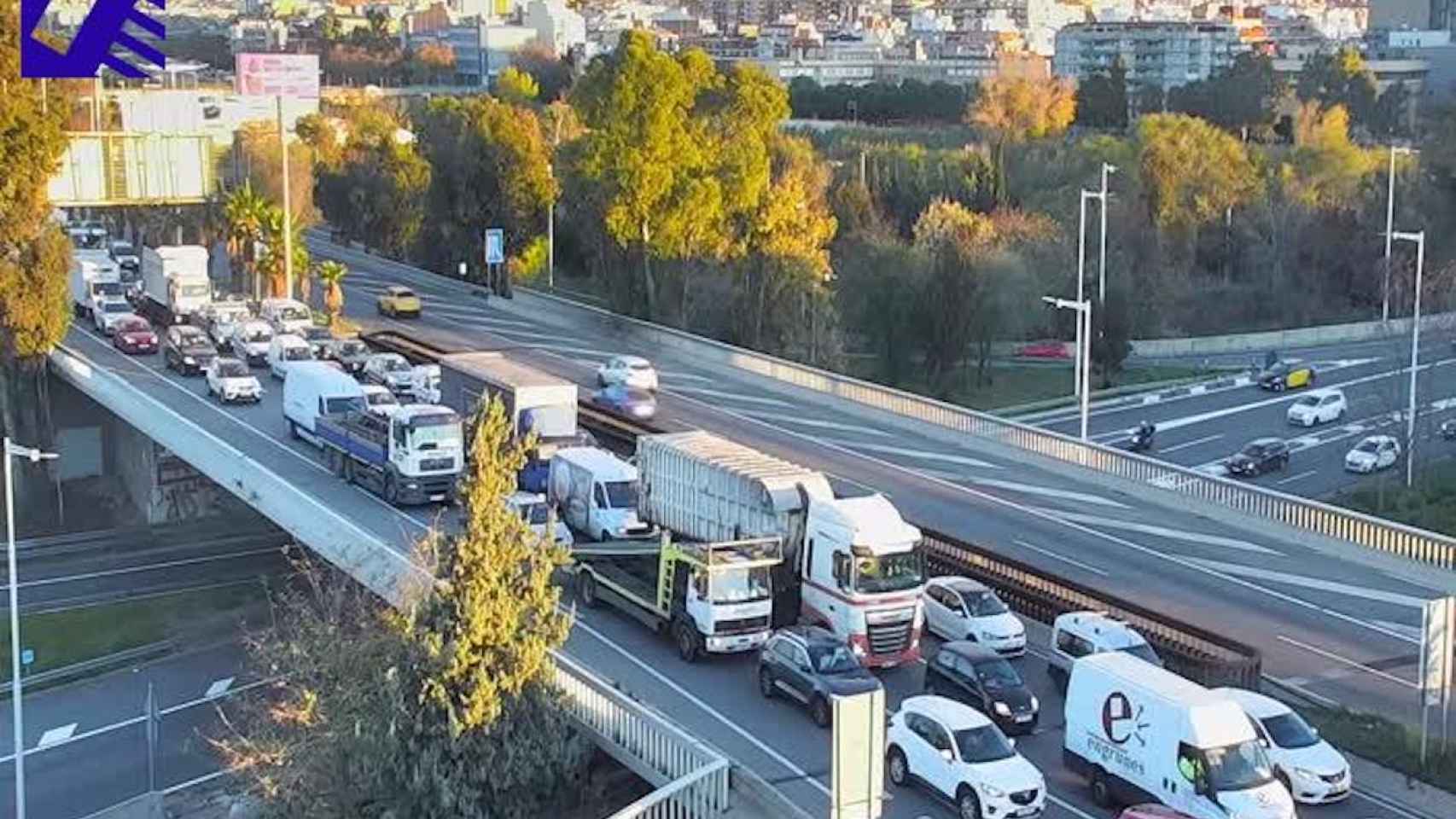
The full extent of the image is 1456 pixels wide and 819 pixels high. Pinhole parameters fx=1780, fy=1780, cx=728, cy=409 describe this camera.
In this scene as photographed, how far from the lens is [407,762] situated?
22.9 m

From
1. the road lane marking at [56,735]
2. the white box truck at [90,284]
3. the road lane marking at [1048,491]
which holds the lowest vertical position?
the road lane marking at [56,735]

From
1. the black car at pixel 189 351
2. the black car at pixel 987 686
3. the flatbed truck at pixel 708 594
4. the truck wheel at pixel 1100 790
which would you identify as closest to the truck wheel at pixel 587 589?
the flatbed truck at pixel 708 594

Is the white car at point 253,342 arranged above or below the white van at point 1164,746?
above

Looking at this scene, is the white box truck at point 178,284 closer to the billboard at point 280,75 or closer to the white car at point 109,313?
the white car at point 109,313

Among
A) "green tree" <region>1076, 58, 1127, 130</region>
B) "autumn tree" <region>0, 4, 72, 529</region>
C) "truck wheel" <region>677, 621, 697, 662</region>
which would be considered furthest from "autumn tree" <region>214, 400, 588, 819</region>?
"green tree" <region>1076, 58, 1127, 130</region>

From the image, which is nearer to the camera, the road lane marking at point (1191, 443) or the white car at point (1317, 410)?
the road lane marking at point (1191, 443)

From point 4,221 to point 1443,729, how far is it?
43245mm

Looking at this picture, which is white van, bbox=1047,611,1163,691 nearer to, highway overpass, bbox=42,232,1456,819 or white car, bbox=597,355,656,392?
highway overpass, bbox=42,232,1456,819

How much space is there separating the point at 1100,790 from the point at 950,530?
13567 millimetres

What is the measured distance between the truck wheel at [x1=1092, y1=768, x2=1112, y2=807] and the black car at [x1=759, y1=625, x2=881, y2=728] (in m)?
3.13

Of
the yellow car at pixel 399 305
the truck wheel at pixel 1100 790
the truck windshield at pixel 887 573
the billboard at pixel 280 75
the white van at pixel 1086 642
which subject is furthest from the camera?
the billboard at pixel 280 75

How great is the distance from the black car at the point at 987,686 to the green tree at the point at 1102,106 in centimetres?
11065

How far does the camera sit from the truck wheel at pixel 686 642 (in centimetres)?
2730

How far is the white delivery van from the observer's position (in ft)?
109
